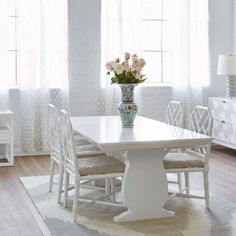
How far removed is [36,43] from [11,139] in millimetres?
1324

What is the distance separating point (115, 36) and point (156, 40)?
0.72m

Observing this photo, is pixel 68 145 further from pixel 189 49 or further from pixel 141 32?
pixel 189 49

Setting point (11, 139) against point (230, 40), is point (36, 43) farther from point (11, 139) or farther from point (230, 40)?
point (230, 40)

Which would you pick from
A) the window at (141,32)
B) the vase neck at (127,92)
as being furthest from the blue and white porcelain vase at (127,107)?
the window at (141,32)

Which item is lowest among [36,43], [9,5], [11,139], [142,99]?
[11,139]

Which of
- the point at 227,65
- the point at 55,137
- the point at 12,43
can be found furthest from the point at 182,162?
the point at 12,43

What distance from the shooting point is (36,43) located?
660 centimetres

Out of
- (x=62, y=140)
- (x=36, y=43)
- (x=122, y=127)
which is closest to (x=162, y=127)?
(x=122, y=127)

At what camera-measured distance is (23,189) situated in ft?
16.6

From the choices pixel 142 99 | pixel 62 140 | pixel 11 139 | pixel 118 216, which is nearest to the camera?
pixel 118 216

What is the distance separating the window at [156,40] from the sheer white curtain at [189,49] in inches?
7.1

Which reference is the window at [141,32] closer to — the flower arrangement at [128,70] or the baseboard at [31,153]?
the baseboard at [31,153]

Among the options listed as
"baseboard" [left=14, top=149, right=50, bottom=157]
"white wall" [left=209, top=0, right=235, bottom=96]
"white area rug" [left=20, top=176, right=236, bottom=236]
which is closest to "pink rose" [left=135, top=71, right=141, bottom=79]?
"white area rug" [left=20, top=176, right=236, bottom=236]

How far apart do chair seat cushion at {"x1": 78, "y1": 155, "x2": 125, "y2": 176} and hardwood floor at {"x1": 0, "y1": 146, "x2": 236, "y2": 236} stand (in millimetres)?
534
